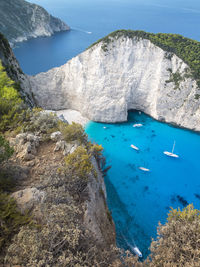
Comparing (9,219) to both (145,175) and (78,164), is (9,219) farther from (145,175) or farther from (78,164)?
(145,175)

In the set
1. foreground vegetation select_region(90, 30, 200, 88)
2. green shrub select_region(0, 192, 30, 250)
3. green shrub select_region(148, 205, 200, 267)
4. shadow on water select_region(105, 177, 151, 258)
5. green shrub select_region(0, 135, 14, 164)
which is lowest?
shadow on water select_region(105, 177, 151, 258)

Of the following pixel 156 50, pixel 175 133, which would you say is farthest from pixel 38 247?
pixel 156 50

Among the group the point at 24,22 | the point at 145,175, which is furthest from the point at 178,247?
the point at 24,22

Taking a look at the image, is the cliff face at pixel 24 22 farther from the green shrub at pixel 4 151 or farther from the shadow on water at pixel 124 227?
the green shrub at pixel 4 151

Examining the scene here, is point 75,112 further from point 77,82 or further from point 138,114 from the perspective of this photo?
point 138,114

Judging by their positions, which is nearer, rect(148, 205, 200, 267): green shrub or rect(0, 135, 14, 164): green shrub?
rect(148, 205, 200, 267): green shrub

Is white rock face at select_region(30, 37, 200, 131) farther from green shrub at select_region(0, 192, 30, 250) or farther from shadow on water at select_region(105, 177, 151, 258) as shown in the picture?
green shrub at select_region(0, 192, 30, 250)

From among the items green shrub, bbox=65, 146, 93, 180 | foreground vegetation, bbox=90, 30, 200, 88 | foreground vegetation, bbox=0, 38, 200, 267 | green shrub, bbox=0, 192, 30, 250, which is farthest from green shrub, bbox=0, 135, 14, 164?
foreground vegetation, bbox=90, 30, 200, 88

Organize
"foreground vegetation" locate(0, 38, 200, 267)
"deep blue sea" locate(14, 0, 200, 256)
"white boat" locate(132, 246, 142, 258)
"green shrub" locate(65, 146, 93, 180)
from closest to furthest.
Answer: "foreground vegetation" locate(0, 38, 200, 267)
"green shrub" locate(65, 146, 93, 180)
"white boat" locate(132, 246, 142, 258)
"deep blue sea" locate(14, 0, 200, 256)
